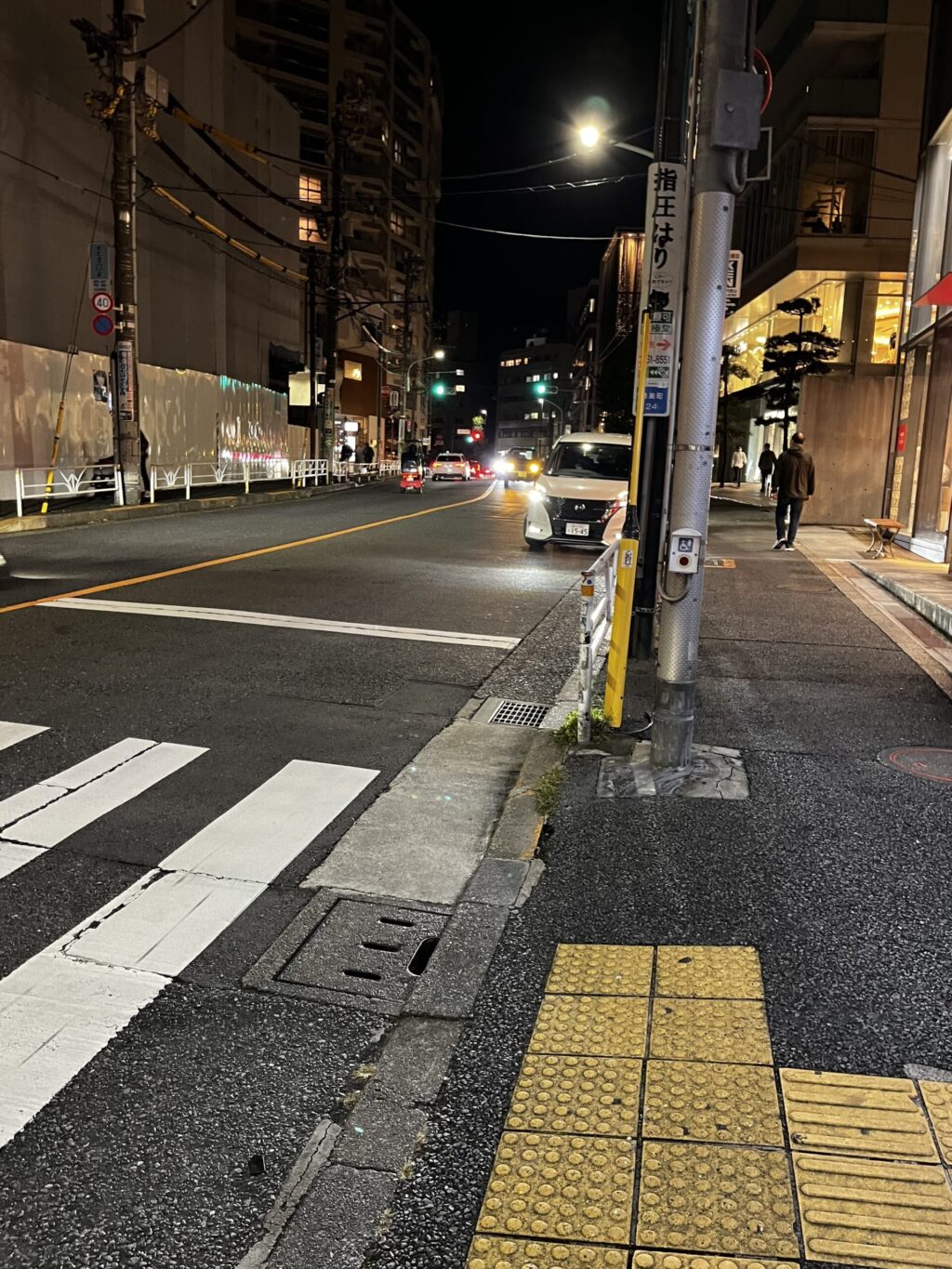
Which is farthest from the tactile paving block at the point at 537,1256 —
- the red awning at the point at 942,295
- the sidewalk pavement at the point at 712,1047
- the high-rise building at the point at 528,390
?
the high-rise building at the point at 528,390

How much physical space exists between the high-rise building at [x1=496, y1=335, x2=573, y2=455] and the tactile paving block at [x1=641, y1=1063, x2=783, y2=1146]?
168 meters

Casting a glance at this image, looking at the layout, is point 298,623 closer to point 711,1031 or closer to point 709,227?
point 709,227

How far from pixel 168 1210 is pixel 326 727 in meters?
4.12

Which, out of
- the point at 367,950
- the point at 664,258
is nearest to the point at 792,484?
the point at 664,258

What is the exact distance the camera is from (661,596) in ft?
17.6

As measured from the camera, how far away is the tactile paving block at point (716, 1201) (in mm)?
2268

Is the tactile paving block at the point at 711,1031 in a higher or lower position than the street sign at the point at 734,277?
lower

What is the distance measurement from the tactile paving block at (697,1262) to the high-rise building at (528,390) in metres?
169

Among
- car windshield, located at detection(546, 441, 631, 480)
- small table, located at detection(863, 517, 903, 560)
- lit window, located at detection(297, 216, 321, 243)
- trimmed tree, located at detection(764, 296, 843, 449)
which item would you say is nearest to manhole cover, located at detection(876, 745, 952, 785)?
small table, located at detection(863, 517, 903, 560)

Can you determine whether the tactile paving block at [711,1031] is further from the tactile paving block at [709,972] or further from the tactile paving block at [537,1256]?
the tactile paving block at [537,1256]

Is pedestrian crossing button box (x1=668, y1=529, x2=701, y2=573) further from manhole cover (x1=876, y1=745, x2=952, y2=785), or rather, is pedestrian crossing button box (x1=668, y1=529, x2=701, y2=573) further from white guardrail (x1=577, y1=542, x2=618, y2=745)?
manhole cover (x1=876, y1=745, x2=952, y2=785)

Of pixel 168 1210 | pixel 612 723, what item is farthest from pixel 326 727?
pixel 168 1210

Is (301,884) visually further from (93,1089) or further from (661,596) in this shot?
(661,596)

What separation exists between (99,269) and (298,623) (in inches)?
599
